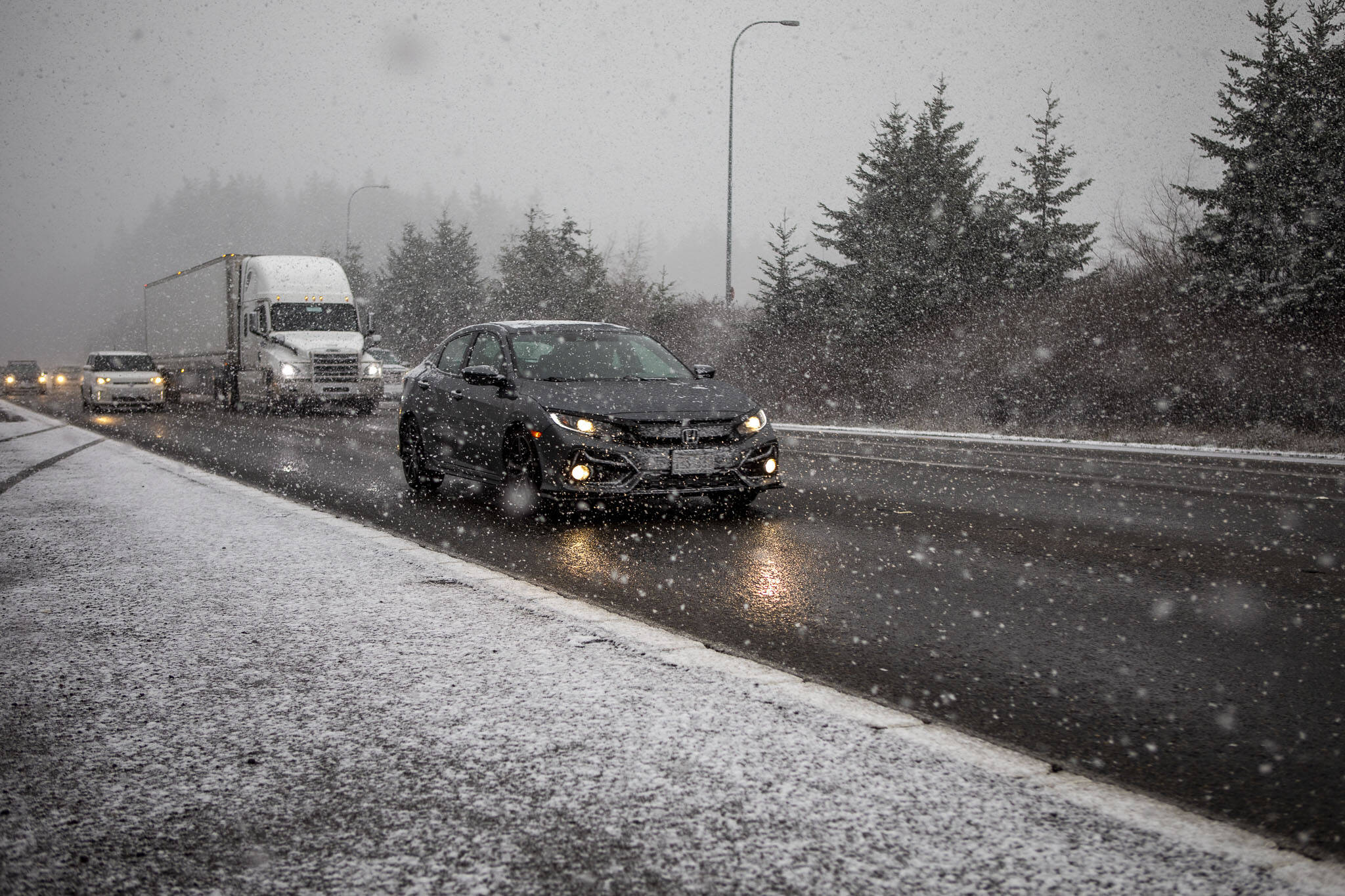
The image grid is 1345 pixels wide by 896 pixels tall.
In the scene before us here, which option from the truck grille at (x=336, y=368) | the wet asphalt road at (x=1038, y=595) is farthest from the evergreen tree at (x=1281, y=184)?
the truck grille at (x=336, y=368)

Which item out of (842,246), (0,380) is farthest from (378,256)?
(842,246)

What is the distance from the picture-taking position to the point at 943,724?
382 centimetres

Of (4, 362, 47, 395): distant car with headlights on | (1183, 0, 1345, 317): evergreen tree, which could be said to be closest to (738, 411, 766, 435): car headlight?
(1183, 0, 1345, 317): evergreen tree

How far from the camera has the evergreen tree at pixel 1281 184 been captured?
21.6m

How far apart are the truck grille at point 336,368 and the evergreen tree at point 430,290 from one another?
40.7 meters

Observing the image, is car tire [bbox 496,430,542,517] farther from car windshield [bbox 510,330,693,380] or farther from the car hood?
car windshield [bbox 510,330,693,380]

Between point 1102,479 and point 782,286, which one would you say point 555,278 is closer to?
point 782,286

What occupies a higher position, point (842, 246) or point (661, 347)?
point (842, 246)

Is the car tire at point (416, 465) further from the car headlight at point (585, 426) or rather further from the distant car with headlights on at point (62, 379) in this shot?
the distant car with headlights on at point (62, 379)

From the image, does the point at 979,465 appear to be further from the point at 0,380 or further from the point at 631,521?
the point at 0,380

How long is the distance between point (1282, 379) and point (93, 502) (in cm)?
1883

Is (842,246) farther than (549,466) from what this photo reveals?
Yes

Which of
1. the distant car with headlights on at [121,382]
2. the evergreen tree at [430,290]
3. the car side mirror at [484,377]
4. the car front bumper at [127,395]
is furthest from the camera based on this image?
the evergreen tree at [430,290]

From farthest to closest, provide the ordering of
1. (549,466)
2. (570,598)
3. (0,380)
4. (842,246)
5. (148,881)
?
(0,380), (842,246), (549,466), (570,598), (148,881)
